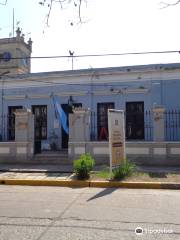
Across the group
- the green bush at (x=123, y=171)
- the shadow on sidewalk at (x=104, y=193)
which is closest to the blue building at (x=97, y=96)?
the green bush at (x=123, y=171)

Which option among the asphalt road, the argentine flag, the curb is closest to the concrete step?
the argentine flag

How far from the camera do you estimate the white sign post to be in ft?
42.9

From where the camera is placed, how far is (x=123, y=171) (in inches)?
508

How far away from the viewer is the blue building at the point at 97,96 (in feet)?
69.2

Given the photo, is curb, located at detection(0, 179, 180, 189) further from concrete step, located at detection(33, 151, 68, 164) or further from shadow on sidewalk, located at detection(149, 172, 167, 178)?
concrete step, located at detection(33, 151, 68, 164)

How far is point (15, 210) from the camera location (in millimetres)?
8227

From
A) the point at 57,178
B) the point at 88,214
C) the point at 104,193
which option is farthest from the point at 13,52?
the point at 88,214

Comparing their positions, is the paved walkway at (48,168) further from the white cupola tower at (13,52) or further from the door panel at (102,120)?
the white cupola tower at (13,52)

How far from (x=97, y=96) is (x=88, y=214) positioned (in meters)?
14.8

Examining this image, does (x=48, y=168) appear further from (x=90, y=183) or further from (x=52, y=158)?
(x=90, y=183)

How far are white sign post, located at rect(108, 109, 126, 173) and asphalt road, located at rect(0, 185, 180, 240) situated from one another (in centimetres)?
210

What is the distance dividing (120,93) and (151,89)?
69.3 inches

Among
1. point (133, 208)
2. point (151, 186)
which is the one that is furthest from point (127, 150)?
point (133, 208)

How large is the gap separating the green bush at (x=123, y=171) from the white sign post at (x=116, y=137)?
19 cm
